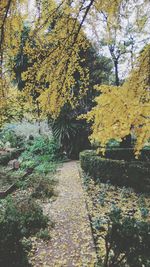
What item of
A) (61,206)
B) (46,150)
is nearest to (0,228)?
(61,206)

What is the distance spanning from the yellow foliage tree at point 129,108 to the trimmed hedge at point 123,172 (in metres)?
5.48

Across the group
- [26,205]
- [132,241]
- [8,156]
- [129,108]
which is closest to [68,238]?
[26,205]

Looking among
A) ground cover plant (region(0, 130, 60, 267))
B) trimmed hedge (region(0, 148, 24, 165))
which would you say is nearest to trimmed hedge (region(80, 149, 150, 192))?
ground cover plant (region(0, 130, 60, 267))

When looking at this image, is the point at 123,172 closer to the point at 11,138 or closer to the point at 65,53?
the point at 65,53

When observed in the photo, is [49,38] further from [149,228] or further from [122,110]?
[149,228]

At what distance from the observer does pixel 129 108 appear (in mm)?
3662

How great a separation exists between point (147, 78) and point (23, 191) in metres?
5.83

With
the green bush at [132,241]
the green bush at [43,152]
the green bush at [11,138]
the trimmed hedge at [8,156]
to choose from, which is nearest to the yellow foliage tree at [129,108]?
the green bush at [132,241]

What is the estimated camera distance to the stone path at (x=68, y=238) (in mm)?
4430

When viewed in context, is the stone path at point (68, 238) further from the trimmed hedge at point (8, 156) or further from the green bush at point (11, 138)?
the green bush at point (11, 138)

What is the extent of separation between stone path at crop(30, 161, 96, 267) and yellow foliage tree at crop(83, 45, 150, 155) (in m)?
1.82

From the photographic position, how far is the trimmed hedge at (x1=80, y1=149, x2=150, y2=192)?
925 centimetres

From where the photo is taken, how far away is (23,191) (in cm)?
874

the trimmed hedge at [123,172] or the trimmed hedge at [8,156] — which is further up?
the trimmed hedge at [8,156]
